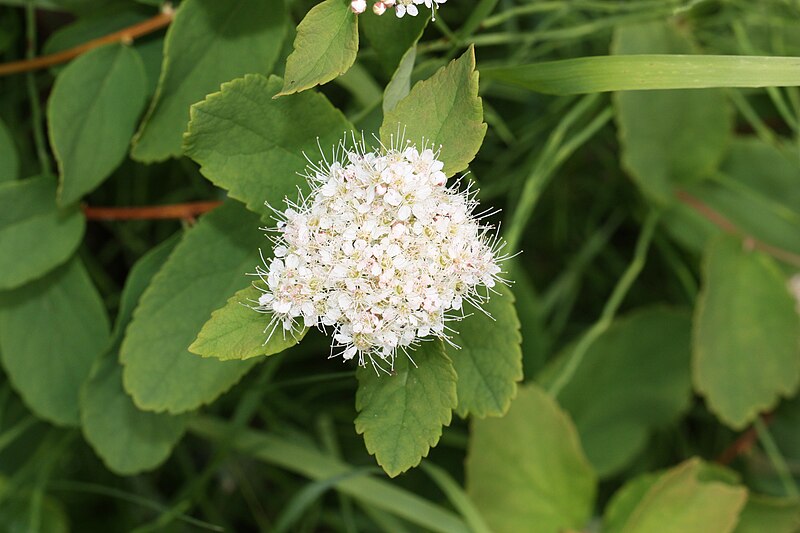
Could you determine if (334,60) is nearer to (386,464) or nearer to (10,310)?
(386,464)

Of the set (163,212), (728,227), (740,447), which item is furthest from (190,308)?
(740,447)

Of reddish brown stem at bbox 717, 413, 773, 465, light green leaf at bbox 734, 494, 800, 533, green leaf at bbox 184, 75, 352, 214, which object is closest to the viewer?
green leaf at bbox 184, 75, 352, 214

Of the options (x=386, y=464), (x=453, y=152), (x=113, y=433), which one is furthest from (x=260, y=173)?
(x=113, y=433)

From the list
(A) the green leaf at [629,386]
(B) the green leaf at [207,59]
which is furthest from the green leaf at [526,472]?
(B) the green leaf at [207,59]

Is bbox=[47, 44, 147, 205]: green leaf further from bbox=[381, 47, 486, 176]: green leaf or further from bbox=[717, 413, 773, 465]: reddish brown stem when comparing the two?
bbox=[717, 413, 773, 465]: reddish brown stem

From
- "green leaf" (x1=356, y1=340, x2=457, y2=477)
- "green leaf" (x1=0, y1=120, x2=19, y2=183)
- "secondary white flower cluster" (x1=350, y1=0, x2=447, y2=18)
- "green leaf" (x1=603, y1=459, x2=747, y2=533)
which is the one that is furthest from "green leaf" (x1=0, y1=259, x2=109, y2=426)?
"green leaf" (x1=603, y1=459, x2=747, y2=533)

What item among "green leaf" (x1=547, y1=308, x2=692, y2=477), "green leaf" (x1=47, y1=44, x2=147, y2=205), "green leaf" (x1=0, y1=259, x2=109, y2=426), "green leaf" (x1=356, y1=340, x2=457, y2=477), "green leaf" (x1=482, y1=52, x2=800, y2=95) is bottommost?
"green leaf" (x1=547, y1=308, x2=692, y2=477)

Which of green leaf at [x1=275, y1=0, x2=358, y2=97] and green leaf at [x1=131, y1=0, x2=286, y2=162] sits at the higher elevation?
green leaf at [x1=275, y1=0, x2=358, y2=97]
